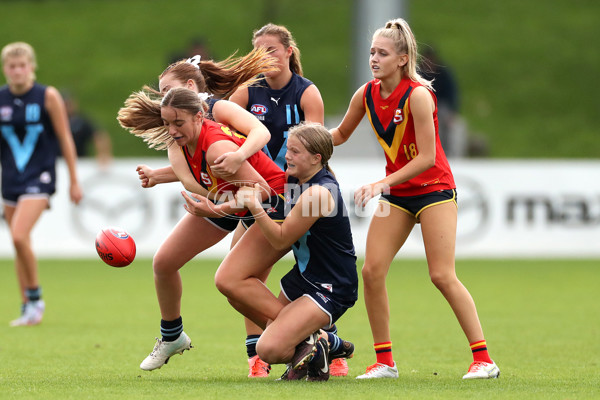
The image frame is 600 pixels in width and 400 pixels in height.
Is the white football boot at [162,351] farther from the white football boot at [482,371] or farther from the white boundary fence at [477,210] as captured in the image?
the white boundary fence at [477,210]

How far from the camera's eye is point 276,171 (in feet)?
19.1

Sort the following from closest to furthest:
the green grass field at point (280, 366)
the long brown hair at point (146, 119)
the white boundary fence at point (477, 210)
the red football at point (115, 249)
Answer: the green grass field at point (280, 366), the long brown hair at point (146, 119), the red football at point (115, 249), the white boundary fence at point (477, 210)

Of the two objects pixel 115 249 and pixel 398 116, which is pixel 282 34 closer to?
pixel 398 116

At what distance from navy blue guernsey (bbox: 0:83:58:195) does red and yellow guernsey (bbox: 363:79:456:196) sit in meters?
3.90

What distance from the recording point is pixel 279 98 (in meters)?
6.43

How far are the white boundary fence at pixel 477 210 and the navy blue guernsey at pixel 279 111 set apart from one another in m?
7.97

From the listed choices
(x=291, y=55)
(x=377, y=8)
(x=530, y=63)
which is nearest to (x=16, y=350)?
(x=291, y=55)

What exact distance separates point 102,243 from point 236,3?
101 feet

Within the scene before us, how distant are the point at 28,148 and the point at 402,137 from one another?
4.24 metres

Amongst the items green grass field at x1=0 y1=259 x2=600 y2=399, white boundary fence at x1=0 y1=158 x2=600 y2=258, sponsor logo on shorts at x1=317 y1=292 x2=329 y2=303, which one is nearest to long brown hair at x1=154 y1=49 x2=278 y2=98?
sponsor logo on shorts at x1=317 y1=292 x2=329 y2=303

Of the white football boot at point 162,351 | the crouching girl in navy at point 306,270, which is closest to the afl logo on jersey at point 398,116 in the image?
the crouching girl in navy at point 306,270

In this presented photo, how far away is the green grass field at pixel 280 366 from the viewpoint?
530cm

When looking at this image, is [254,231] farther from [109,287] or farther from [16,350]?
[109,287]

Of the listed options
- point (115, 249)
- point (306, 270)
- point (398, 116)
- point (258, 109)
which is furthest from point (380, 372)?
point (258, 109)
